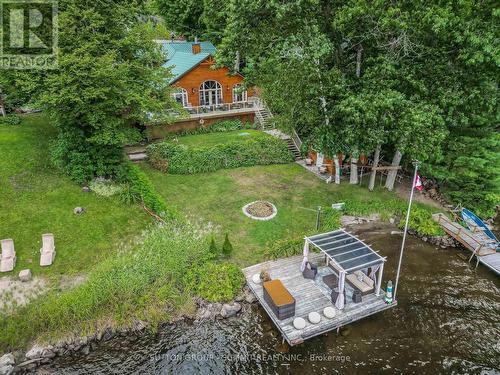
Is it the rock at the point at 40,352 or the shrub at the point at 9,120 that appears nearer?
the rock at the point at 40,352

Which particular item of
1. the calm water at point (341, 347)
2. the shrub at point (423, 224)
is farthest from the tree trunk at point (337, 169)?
the calm water at point (341, 347)

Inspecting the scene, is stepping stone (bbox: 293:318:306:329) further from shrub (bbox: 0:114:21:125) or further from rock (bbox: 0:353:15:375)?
shrub (bbox: 0:114:21:125)

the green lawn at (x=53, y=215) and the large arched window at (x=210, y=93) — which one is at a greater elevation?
the large arched window at (x=210, y=93)

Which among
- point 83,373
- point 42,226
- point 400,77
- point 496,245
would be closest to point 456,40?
point 400,77

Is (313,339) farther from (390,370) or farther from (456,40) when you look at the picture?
(456,40)

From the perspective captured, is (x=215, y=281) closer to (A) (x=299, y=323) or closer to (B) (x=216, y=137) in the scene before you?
(A) (x=299, y=323)

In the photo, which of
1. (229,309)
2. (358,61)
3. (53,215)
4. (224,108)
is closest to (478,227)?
(358,61)

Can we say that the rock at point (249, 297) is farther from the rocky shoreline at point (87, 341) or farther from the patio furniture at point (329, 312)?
the patio furniture at point (329, 312)
